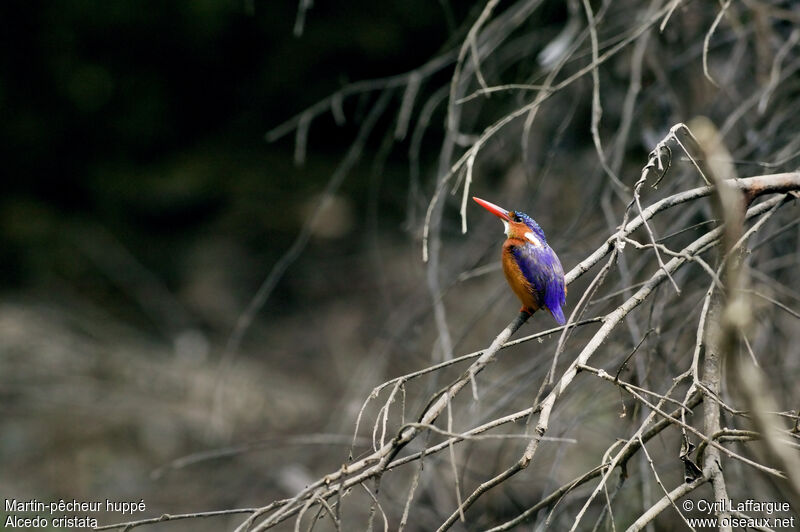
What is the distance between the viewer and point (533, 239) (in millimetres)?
1631

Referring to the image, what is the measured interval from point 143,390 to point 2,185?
1.82 m

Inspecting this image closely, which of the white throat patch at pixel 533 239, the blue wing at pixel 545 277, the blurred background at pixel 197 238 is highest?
the blurred background at pixel 197 238

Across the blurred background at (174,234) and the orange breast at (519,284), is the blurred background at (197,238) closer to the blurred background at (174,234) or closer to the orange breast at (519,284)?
the blurred background at (174,234)

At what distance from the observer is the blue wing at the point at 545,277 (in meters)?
1.52

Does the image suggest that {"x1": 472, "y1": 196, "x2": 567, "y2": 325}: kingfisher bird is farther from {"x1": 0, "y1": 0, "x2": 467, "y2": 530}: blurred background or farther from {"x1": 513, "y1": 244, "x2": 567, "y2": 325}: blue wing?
{"x1": 0, "y1": 0, "x2": 467, "y2": 530}: blurred background

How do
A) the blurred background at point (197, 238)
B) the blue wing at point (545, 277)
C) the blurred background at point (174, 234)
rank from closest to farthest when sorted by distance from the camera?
1. the blue wing at point (545, 277)
2. the blurred background at point (197, 238)
3. the blurred background at point (174, 234)

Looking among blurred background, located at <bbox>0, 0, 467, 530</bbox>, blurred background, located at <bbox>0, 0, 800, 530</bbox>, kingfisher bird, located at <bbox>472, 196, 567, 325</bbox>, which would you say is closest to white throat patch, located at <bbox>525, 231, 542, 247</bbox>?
kingfisher bird, located at <bbox>472, 196, 567, 325</bbox>

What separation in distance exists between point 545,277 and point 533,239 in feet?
0.44

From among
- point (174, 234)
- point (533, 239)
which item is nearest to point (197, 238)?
point (174, 234)

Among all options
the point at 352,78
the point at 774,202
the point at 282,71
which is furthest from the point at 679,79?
the point at 282,71

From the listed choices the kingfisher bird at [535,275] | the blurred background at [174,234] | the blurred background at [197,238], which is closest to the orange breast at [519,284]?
the kingfisher bird at [535,275]

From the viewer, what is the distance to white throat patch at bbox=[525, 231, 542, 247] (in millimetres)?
1603

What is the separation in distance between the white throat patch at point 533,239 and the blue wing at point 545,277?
0.11 ft

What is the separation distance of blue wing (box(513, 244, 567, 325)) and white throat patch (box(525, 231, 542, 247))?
35 mm
